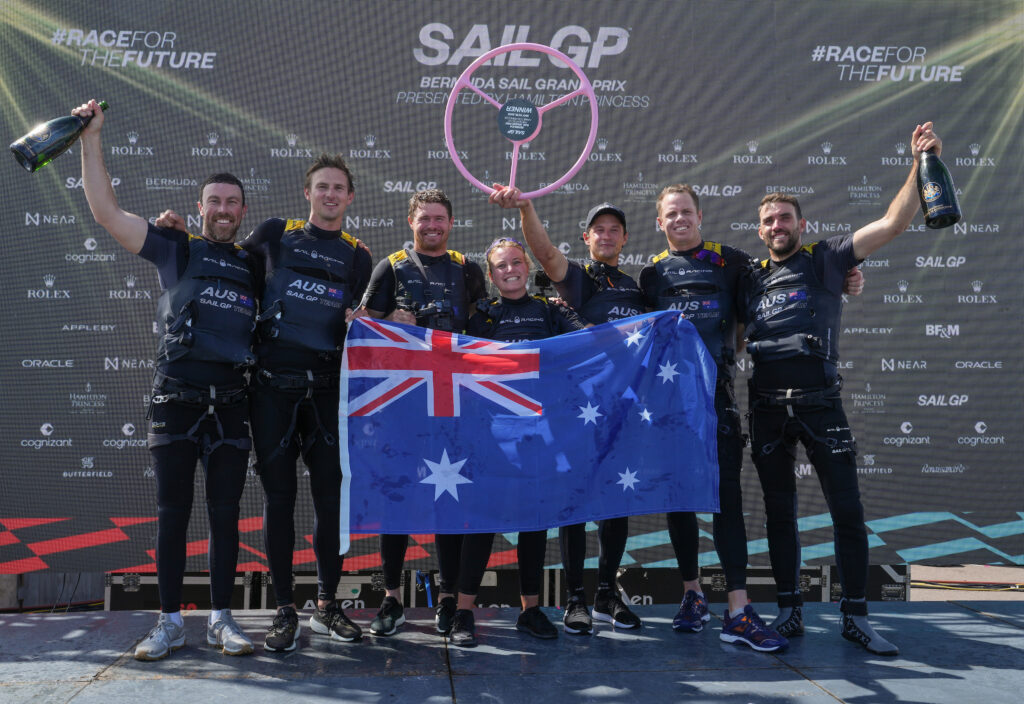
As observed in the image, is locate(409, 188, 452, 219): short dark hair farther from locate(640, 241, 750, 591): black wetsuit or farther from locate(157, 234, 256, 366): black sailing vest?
locate(640, 241, 750, 591): black wetsuit

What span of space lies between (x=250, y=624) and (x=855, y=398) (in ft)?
12.9

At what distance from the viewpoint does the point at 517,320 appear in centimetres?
340

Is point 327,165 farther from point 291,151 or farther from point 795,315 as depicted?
point 795,315

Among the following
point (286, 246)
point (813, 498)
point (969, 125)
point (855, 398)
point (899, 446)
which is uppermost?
point (969, 125)

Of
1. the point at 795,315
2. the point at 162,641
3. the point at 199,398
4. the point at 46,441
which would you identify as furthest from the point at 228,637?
the point at 795,315

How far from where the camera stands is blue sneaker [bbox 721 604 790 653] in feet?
10.2

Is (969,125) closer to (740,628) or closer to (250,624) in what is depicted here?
(740,628)

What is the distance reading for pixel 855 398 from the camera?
4852 mm

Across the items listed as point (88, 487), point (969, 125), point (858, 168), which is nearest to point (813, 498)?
point (858, 168)

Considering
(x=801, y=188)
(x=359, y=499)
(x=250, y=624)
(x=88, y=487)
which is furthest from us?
(x=801, y=188)

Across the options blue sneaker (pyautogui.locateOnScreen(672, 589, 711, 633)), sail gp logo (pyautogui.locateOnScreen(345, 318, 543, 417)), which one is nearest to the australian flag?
sail gp logo (pyautogui.locateOnScreen(345, 318, 543, 417))

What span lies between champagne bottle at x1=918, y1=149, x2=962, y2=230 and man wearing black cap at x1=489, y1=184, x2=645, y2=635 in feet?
4.14

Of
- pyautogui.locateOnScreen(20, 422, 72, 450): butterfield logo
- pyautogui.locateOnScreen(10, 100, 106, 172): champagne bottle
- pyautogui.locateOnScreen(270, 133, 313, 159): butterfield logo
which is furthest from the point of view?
pyautogui.locateOnScreen(270, 133, 313, 159): butterfield logo

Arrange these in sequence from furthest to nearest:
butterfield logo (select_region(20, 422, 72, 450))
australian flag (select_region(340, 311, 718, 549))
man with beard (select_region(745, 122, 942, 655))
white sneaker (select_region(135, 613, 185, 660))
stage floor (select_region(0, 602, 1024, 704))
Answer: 1. butterfield logo (select_region(20, 422, 72, 450))
2. man with beard (select_region(745, 122, 942, 655))
3. australian flag (select_region(340, 311, 718, 549))
4. white sneaker (select_region(135, 613, 185, 660))
5. stage floor (select_region(0, 602, 1024, 704))
